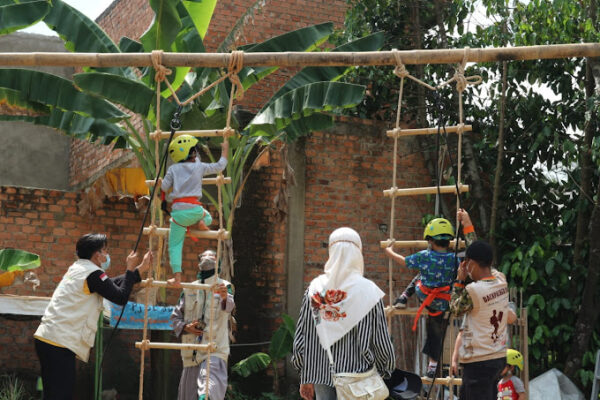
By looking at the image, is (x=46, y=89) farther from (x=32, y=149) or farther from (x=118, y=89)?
(x=32, y=149)

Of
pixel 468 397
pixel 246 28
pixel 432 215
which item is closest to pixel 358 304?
pixel 468 397

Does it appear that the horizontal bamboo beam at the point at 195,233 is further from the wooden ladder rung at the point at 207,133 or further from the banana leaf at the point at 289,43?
the banana leaf at the point at 289,43

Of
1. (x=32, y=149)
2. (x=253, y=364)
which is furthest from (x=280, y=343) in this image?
(x=32, y=149)

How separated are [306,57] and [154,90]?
2.94 meters

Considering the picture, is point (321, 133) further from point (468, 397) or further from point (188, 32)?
point (468, 397)

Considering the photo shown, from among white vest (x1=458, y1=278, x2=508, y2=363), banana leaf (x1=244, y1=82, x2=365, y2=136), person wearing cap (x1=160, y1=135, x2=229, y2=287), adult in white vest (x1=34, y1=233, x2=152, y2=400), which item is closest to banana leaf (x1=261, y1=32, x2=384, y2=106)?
banana leaf (x1=244, y1=82, x2=365, y2=136)

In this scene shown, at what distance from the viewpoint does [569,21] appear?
31.8ft

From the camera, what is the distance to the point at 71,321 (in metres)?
5.63

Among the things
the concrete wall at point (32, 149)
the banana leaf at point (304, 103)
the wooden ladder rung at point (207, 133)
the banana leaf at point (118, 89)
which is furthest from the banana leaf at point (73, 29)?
the concrete wall at point (32, 149)

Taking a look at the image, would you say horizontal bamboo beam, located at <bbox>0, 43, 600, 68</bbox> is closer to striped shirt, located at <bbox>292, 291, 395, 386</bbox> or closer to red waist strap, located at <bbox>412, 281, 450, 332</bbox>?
red waist strap, located at <bbox>412, 281, 450, 332</bbox>

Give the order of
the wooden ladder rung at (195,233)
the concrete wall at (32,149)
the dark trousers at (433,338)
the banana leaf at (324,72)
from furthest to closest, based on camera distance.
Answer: the concrete wall at (32,149), the banana leaf at (324,72), the dark trousers at (433,338), the wooden ladder rung at (195,233)

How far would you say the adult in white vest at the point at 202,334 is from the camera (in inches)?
265

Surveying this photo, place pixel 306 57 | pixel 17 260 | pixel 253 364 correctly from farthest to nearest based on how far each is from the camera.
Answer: pixel 253 364
pixel 17 260
pixel 306 57

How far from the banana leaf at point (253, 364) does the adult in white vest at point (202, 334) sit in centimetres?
260
